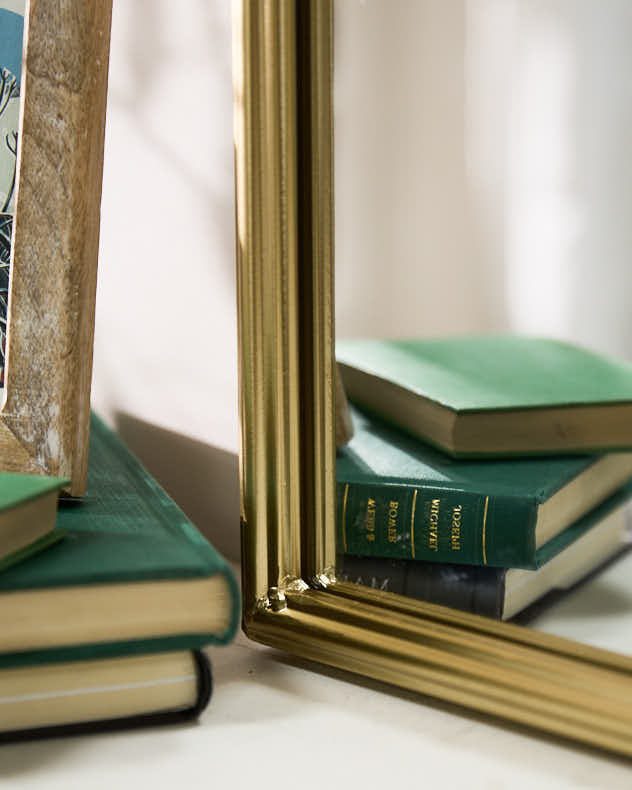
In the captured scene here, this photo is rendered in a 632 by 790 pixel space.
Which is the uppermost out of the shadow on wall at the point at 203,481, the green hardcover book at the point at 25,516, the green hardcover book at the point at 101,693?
the green hardcover book at the point at 25,516

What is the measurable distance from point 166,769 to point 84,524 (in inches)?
4.8

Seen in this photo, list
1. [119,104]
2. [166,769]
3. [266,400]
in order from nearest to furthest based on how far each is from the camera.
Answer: [166,769] → [266,400] → [119,104]

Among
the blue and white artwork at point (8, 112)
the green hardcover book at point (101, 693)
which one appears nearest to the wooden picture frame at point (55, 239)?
the blue and white artwork at point (8, 112)

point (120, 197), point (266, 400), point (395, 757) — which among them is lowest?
point (395, 757)

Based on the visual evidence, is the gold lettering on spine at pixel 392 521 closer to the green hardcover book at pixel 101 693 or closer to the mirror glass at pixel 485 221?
the mirror glass at pixel 485 221

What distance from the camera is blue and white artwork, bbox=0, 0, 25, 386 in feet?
1.59

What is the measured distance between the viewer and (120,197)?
25.5 inches

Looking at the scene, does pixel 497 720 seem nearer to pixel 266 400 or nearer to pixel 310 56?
pixel 266 400

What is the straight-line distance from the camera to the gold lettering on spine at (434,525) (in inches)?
18.9

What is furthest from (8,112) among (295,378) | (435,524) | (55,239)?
(435,524)

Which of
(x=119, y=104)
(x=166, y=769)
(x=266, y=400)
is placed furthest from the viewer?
(x=119, y=104)

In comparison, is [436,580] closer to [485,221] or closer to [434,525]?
[434,525]

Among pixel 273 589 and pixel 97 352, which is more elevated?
pixel 97 352

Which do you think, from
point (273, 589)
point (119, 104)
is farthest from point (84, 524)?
point (119, 104)
